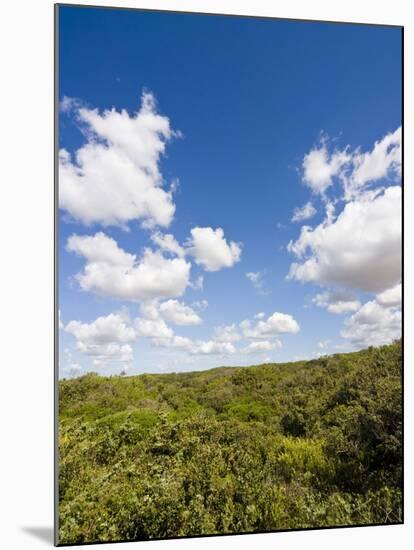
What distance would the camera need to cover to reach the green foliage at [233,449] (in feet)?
14.7

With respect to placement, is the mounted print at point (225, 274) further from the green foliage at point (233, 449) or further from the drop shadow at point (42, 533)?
the drop shadow at point (42, 533)

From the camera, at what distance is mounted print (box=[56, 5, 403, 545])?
4512mm

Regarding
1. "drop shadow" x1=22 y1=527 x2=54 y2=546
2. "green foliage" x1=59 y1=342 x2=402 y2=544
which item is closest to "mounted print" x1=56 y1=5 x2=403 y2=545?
"green foliage" x1=59 y1=342 x2=402 y2=544

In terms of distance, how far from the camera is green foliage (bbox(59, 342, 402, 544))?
448 cm

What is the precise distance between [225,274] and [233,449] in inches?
53.8

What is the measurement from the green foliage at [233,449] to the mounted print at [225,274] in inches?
0.5

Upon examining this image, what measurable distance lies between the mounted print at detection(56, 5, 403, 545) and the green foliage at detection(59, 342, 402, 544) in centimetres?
1

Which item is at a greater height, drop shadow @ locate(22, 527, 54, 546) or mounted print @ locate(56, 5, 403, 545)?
mounted print @ locate(56, 5, 403, 545)

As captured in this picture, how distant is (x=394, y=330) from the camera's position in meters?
5.01

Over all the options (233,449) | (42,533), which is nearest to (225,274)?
(233,449)

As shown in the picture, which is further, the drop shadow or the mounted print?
the mounted print

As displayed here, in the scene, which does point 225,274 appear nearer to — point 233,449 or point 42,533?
point 233,449

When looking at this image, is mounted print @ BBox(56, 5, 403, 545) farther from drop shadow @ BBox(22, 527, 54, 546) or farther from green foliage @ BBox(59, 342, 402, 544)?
drop shadow @ BBox(22, 527, 54, 546)

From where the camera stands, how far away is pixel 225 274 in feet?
15.8
